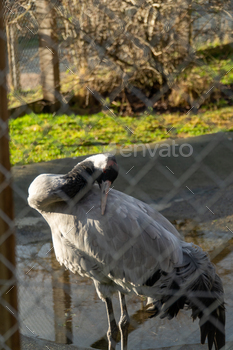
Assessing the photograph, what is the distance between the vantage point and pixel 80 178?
2.28 m

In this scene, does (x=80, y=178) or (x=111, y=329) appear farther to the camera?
(x=111, y=329)

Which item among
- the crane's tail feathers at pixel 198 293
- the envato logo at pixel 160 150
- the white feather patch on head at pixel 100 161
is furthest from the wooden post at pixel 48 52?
the crane's tail feathers at pixel 198 293

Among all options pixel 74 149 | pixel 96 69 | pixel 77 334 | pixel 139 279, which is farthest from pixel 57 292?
pixel 96 69

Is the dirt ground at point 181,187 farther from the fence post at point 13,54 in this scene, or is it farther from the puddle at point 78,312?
the fence post at point 13,54

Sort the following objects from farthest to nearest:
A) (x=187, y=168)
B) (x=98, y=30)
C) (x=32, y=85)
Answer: (x=32, y=85) → (x=98, y=30) → (x=187, y=168)

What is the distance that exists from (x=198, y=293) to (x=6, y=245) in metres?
1.24

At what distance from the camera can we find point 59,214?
2.23m

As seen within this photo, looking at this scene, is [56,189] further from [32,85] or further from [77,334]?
[32,85]

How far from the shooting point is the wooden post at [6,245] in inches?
50.4

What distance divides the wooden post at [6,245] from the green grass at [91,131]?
11.8ft

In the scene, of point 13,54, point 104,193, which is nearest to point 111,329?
point 104,193

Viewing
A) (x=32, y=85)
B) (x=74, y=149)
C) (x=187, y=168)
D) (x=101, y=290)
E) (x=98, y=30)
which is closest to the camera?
(x=101, y=290)

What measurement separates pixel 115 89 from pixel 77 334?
4.78 metres

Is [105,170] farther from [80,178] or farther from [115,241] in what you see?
[115,241]
